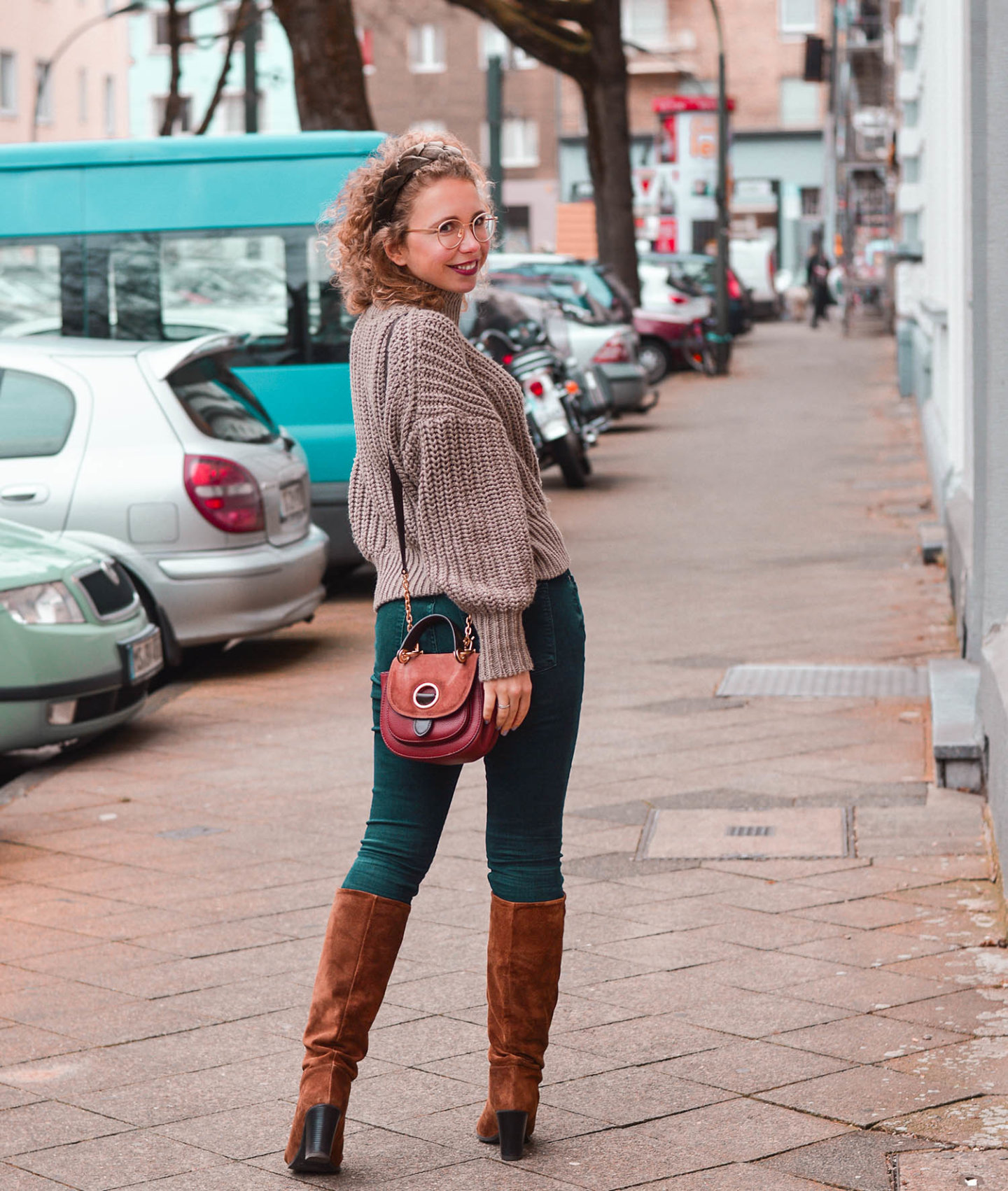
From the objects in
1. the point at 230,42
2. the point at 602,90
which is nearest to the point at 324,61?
the point at 230,42

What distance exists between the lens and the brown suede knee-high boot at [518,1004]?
3.65 meters

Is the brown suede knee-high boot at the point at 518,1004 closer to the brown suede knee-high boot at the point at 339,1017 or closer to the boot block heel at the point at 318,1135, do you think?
the brown suede knee-high boot at the point at 339,1017

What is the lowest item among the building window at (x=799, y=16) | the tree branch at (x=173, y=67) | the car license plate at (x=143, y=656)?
the car license plate at (x=143, y=656)

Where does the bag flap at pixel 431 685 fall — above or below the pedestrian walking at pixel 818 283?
below

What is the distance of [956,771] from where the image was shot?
21.3 feet

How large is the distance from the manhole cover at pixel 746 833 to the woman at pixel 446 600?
229cm

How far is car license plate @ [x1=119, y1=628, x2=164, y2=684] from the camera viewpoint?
7539mm

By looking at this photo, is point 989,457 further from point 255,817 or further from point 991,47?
point 255,817

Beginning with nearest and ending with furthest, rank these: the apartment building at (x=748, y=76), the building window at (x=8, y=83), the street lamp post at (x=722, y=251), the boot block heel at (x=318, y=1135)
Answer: the boot block heel at (x=318, y=1135) < the street lamp post at (x=722, y=251) < the building window at (x=8, y=83) < the apartment building at (x=748, y=76)

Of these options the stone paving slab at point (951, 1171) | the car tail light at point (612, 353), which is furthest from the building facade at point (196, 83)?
the stone paving slab at point (951, 1171)

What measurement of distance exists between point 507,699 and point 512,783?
0.78ft

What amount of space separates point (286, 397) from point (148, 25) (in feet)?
195

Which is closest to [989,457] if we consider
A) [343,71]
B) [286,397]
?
[286,397]

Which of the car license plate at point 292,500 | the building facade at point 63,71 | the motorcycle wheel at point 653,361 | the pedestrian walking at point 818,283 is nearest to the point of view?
the car license plate at point 292,500
